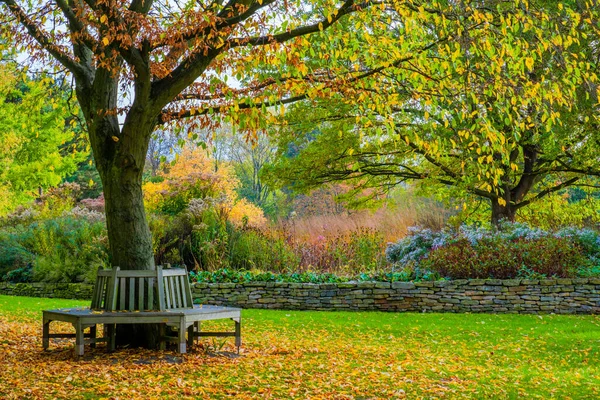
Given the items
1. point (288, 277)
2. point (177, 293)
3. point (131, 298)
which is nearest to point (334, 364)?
point (177, 293)

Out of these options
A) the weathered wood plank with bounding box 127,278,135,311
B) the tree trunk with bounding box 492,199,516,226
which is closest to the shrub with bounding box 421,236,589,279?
the tree trunk with bounding box 492,199,516,226

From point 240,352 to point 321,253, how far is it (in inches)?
281

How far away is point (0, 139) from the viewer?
764 inches

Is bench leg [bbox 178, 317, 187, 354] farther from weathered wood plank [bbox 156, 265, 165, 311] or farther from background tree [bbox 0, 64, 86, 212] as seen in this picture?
background tree [bbox 0, 64, 86, 212]

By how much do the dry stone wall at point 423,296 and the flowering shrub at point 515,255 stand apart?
44cm

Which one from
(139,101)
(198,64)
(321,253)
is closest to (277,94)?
(198,64)

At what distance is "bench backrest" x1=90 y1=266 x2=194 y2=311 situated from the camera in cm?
649

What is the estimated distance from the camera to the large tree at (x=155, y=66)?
A: 238 inches

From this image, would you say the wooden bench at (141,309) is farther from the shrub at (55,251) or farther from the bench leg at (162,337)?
the shrub at (55,251)

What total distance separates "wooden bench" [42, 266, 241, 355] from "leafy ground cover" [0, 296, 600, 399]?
0.22 metres

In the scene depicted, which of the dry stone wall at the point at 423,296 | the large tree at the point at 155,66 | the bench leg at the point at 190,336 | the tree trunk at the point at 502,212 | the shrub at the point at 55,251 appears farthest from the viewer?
the tree trunk at the point at 502,212

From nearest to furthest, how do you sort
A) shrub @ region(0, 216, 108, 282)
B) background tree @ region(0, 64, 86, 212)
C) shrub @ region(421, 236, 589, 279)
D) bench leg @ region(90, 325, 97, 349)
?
bench leg @ region(90, 325, 97, 349), shrub @ region(421, 236, 589, 279), shrub @ region(0, 216, 108, 282), background tree @ region(0, 64, 86, 212)

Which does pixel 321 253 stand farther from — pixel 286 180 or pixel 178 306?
pixel 178 306

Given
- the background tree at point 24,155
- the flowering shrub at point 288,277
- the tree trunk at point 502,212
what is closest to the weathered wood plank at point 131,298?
the flowering shrub at point 288,277
